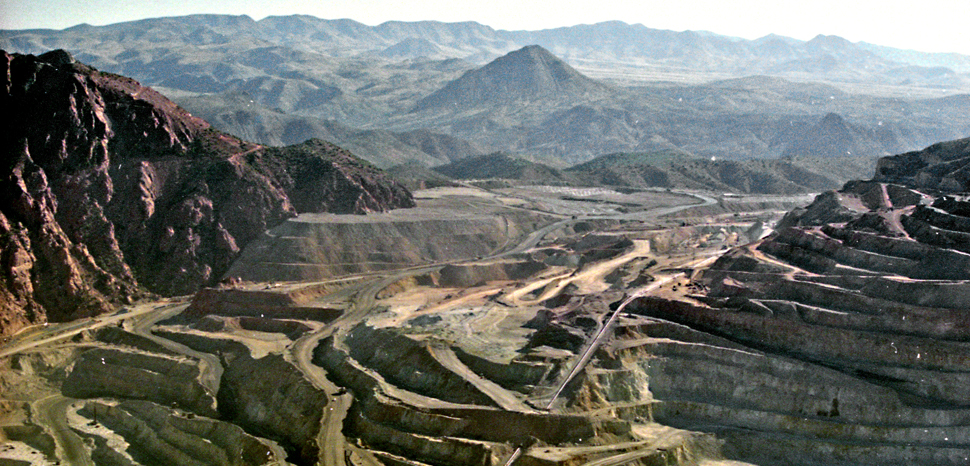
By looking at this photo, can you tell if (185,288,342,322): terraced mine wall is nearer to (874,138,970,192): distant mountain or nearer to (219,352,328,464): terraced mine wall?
(219,352,328,464): terraced mine wall

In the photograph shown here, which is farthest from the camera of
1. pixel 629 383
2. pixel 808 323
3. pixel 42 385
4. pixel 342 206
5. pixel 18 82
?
pixel 342 206

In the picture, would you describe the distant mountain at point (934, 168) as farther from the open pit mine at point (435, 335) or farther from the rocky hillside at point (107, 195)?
the rocky hillside at point (107, 195)

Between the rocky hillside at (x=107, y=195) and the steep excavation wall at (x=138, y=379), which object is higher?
the rocky hillside at (x=107, y=195)

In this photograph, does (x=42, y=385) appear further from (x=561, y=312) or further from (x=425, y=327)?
(x=561, y=312)

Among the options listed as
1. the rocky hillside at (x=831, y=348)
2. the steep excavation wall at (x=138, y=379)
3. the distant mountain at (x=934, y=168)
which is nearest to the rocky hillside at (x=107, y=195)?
the steep excavation wall at (x=138, y=379)

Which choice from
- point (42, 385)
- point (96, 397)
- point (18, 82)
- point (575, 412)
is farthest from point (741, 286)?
point (18, 82)

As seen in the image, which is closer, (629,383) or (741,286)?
(629,383)
